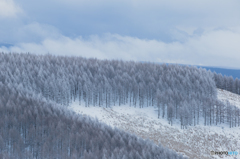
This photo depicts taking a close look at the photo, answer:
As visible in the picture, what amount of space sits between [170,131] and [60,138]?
1545 inches

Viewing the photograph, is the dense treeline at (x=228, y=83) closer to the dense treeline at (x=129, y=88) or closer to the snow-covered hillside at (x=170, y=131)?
the dense treeline at (x=129, y=88)

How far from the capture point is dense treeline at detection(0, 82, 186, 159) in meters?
44.6

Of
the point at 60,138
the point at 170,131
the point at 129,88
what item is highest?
the point at 129,88

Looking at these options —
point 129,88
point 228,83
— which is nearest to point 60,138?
point 129,88

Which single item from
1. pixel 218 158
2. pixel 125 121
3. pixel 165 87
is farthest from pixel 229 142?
pixel 165 87

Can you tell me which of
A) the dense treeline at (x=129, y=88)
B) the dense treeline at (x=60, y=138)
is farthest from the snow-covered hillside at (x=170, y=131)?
the dense treeline at (x=60, y=138)

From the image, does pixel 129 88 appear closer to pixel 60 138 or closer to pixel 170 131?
pixel 170 131

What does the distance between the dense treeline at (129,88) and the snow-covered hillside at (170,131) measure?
13.9 ft

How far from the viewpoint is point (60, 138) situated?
5134 centimetres

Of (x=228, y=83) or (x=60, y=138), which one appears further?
(x=228, y=83)

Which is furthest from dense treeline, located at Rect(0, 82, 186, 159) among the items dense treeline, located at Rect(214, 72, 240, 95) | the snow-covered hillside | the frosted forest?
dense treeline, located at Rect(214, 72, 240, 95)

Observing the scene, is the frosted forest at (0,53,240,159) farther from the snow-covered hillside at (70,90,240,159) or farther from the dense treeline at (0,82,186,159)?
the snow-covered hillside at (70,90,240,159)

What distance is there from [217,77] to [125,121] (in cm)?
9901

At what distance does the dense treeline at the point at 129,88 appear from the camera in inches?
3310
